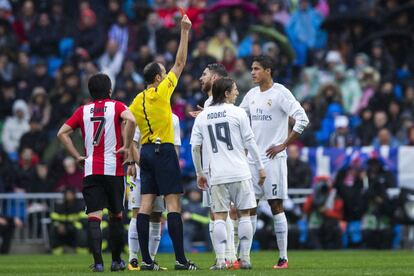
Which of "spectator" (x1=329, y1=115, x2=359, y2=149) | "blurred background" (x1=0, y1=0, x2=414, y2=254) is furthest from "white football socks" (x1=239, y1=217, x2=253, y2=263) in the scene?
"spectator" (x1=329, y1=115, x2=359, y2=149)

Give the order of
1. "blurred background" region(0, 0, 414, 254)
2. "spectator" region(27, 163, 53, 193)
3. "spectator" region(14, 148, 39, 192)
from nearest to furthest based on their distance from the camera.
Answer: "blurred background" region(0, 0, 414, 254) → "spectator" region(27, 163, 53, 193) → "spectator" region(14, 148, 39, 192)

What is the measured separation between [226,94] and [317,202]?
10564 millimetres

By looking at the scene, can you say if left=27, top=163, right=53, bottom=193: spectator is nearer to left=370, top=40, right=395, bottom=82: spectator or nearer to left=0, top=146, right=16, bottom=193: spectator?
left=0, top=146, right=16, bottom=193: spectator

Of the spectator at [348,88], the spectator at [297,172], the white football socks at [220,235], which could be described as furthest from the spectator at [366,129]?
the white football socks at [220,235]

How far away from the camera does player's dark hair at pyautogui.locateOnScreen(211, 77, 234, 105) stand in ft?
52.4

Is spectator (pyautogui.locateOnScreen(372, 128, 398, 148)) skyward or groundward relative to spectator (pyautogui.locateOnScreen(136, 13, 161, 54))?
groundward

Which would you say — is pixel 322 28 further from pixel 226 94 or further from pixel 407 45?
pixel 226 94

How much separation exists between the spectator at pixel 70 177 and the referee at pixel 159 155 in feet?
36.0

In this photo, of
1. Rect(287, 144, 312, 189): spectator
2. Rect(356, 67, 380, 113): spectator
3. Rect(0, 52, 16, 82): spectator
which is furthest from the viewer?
Rect(0, 52, 16, 82): spectator

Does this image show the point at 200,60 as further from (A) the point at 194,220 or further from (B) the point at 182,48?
(B) the point at 182,48

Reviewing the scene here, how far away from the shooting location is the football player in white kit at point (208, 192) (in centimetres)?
1645

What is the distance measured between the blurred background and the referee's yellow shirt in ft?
30.5

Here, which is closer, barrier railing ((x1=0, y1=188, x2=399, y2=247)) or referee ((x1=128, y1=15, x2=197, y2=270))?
referee ((x1=128, y1=15, x2=197, y2=270))

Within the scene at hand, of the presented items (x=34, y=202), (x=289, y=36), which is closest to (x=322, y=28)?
(x=289, y=36)
